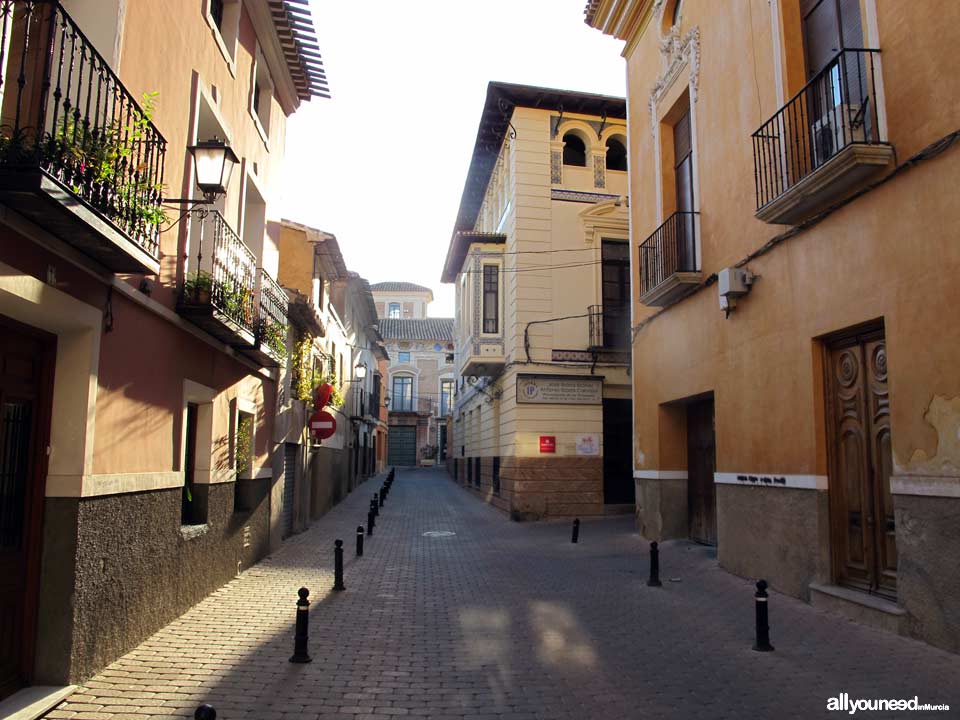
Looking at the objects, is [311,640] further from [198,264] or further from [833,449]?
[833,449]

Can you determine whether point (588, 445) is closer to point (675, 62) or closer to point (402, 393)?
point (675, 62)

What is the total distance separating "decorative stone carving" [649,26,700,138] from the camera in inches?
446

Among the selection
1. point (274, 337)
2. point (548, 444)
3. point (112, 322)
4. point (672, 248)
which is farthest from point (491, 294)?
point (112, 322)

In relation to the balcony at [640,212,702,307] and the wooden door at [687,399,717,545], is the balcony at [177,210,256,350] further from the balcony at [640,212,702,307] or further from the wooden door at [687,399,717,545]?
the wooden door at [687,399,717,545]

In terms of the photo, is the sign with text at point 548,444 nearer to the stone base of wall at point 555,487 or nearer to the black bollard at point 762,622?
the stone base of wall at point 555,487

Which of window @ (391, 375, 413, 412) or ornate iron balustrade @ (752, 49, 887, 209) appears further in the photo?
window @ (391, 375, 413, 412)

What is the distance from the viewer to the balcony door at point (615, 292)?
19766mm

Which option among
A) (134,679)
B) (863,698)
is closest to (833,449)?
(863,698)

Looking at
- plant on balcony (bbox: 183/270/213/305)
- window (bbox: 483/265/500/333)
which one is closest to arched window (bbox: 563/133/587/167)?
window (bbox: 483/265/500/333)

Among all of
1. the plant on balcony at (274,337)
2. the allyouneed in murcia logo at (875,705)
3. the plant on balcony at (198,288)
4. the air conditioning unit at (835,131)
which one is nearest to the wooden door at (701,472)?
the air conditioning unit at (835,131)

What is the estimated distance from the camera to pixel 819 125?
783cm

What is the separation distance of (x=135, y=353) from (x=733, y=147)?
7950 mm

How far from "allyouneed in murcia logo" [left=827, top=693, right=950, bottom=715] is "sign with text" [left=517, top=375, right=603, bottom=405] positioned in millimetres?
13877

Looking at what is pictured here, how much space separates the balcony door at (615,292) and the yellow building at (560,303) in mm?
28
